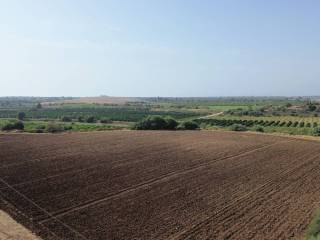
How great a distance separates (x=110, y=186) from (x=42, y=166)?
28.0ft

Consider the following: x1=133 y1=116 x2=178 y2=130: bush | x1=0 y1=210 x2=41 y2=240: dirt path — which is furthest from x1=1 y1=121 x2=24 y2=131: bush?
x1=0 y1=210 x2=41 y2=240: dirt path

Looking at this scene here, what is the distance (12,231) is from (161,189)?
1056cm

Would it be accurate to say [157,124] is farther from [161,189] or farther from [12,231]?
[12,231]

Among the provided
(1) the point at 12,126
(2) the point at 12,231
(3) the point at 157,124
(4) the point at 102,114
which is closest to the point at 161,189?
(2) the point at 12,231

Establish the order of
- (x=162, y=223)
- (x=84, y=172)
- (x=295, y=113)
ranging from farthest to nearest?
(x=295, y=113)
(x=84, y=172)
(x=162, y=223)

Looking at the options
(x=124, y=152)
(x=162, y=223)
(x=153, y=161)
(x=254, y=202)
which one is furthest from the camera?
(x=124, y=152)

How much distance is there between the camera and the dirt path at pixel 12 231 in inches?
749

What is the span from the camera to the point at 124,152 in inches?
1667

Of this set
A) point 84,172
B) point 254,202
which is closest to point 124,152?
point 84,172

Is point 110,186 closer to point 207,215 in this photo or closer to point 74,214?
point 74,214

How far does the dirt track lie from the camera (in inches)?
806

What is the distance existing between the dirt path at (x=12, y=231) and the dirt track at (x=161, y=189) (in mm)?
692

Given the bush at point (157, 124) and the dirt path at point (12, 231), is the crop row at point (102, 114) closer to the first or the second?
the bush at point (157, 124)

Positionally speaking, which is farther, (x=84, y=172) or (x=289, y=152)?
(x=289, y=152)
